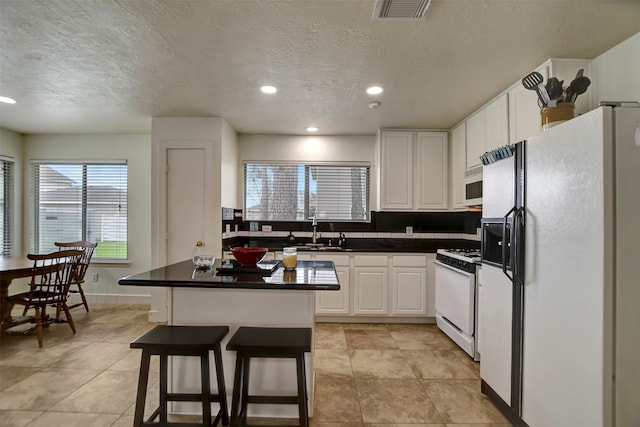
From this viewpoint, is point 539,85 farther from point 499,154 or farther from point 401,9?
point 401,9

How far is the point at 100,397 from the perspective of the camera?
2191mm

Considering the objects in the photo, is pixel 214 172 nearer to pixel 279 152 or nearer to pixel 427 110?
pixel 279 152

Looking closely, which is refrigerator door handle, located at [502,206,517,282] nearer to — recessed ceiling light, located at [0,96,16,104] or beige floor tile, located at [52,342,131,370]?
beige floor tile, located at [52,342,131,370]

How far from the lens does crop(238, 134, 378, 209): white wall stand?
429 centimetres

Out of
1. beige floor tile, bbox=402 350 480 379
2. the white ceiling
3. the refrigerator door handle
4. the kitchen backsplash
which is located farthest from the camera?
the kitchen backsplash

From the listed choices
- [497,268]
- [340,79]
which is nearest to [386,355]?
[497,268]

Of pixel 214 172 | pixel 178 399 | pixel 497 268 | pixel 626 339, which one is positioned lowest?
pixel 178 399

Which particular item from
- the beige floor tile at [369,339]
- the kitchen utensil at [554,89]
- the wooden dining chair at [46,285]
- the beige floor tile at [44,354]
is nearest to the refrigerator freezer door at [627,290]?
the kitchen utensil at [554,89]

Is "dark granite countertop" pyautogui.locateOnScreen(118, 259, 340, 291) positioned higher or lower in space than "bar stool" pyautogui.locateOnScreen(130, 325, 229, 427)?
higher

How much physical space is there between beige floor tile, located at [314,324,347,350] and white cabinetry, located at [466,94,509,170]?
7.61ft

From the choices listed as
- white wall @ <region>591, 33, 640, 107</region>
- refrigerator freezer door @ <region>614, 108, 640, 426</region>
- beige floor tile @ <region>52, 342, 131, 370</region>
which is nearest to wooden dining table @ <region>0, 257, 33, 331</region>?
beige floor tile @ <region>52, 342, 131, 370</region>

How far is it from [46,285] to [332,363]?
120 inches

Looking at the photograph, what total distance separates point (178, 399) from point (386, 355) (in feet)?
6.02

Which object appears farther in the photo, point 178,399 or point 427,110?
point 427,110
